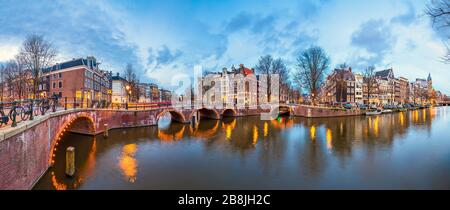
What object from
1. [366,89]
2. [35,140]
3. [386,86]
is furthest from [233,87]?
[386,86]

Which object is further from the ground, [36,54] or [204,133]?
[36,54]

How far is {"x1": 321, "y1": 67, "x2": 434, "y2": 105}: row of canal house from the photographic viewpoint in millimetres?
59781

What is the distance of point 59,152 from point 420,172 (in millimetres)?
21272

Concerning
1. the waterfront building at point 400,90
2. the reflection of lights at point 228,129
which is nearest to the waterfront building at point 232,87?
the reflection of lights at point 228,129

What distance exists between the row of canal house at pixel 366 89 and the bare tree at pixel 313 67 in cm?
988

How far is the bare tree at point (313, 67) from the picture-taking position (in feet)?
133

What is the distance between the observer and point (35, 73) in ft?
67.7

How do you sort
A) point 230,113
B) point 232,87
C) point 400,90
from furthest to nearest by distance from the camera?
point 400,90 < point 232,87 < point 230,113

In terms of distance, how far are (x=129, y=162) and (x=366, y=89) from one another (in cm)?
8144

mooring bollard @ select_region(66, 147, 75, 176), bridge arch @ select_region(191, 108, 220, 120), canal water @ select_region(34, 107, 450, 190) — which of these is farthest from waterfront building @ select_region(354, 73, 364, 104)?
mooring bollard @ select_region(66, 147, 75, 176)

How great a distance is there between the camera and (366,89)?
234ft

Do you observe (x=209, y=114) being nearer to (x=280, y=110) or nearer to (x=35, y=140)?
(x=280, y=110)

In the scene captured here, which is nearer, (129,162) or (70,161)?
(70,161)

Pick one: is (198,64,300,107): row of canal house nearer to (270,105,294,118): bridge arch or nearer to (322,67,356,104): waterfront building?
(270,105,294,118): bridge arch
